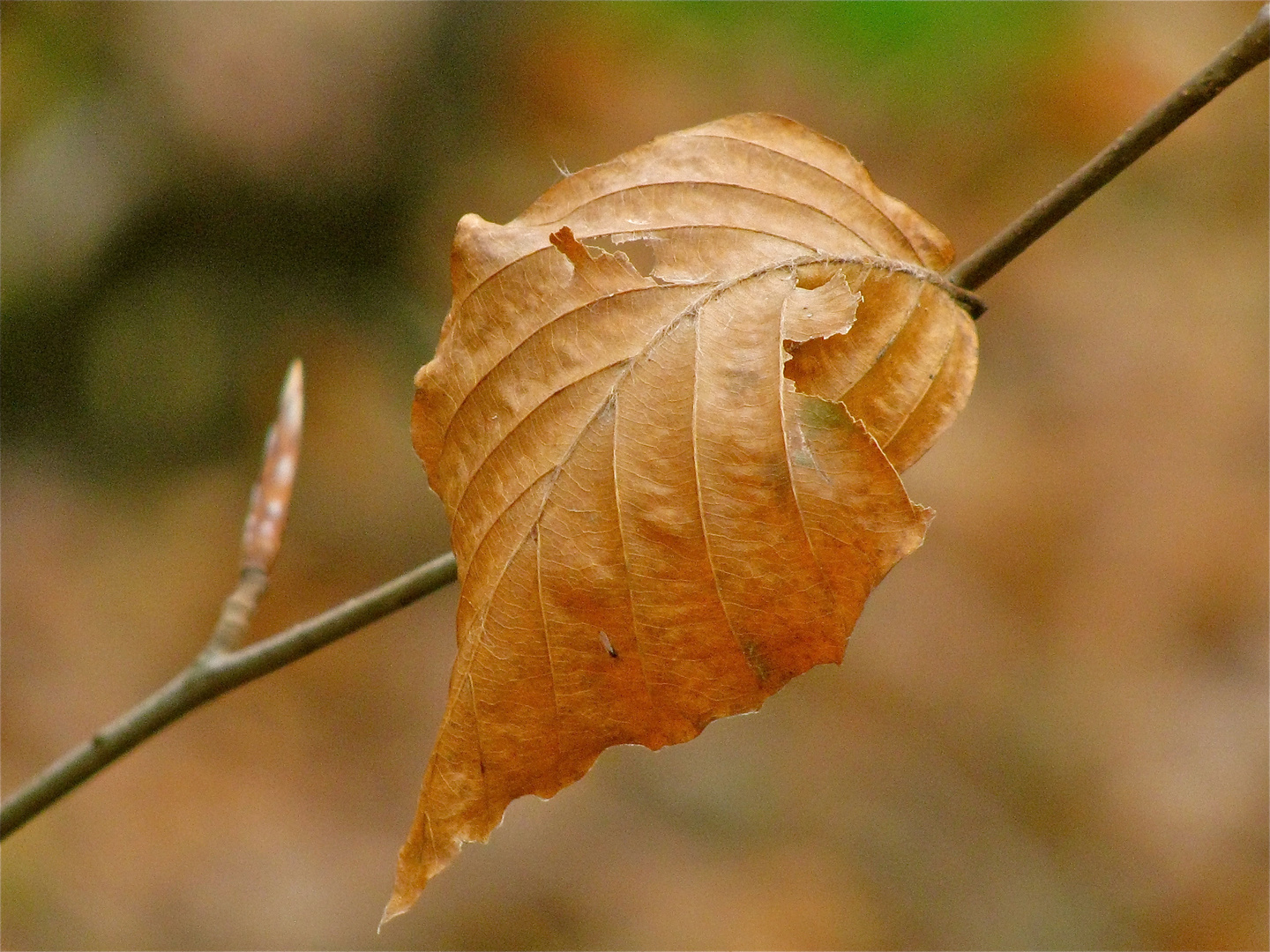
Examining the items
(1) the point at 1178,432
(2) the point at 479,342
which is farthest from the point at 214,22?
(1) the point at 1178,432

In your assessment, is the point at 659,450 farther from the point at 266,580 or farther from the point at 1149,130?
the point at 266,580

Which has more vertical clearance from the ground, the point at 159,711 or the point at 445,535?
the point at 445,535

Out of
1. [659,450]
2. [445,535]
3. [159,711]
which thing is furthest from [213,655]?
[445,535]

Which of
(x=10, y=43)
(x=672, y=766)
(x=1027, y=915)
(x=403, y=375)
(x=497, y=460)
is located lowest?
(x=1027, y=915)

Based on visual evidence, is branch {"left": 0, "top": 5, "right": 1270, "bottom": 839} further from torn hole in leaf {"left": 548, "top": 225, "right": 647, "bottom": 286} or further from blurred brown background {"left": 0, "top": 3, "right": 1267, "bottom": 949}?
blurred brown background {"left": 0, "top": 3, "right": 1267, "bottom": 949}

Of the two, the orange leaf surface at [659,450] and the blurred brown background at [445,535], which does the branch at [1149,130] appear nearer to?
the orange leaf surface at [659,450]

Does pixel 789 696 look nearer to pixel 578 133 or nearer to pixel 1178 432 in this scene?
pixel 1178 432

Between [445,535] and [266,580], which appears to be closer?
[266,580]

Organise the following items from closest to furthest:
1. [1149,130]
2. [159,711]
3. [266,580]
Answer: [1149,130] → [159,711] → [266,580]
